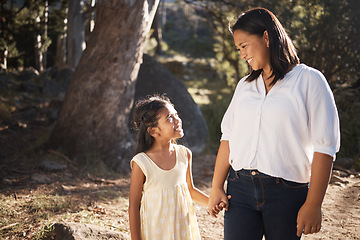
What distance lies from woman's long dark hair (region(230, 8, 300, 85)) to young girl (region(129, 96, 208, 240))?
0.78 metres

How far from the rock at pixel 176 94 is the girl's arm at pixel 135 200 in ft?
16.5

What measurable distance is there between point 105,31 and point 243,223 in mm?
4515

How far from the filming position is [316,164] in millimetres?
1730

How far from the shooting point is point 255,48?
1.94m

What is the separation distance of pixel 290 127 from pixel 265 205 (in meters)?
0.37

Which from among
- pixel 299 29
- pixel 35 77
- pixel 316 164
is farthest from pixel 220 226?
pixel 35 77

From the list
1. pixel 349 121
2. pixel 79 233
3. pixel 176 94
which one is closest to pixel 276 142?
pixel 79 233

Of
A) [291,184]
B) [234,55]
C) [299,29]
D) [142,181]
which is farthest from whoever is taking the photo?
[234,55]

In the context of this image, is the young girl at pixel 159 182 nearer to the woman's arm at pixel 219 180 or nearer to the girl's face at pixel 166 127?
the girl's face at pixel 166 127

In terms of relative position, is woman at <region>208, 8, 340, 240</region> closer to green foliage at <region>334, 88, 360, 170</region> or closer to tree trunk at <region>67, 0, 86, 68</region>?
green foliage at <region>334, 88, 360, 170</region>

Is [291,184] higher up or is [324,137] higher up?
[324,137]

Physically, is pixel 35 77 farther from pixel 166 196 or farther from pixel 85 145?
pixel 166 196

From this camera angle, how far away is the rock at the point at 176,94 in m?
7.54

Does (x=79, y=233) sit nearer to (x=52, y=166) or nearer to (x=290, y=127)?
(x=290, y=127)
